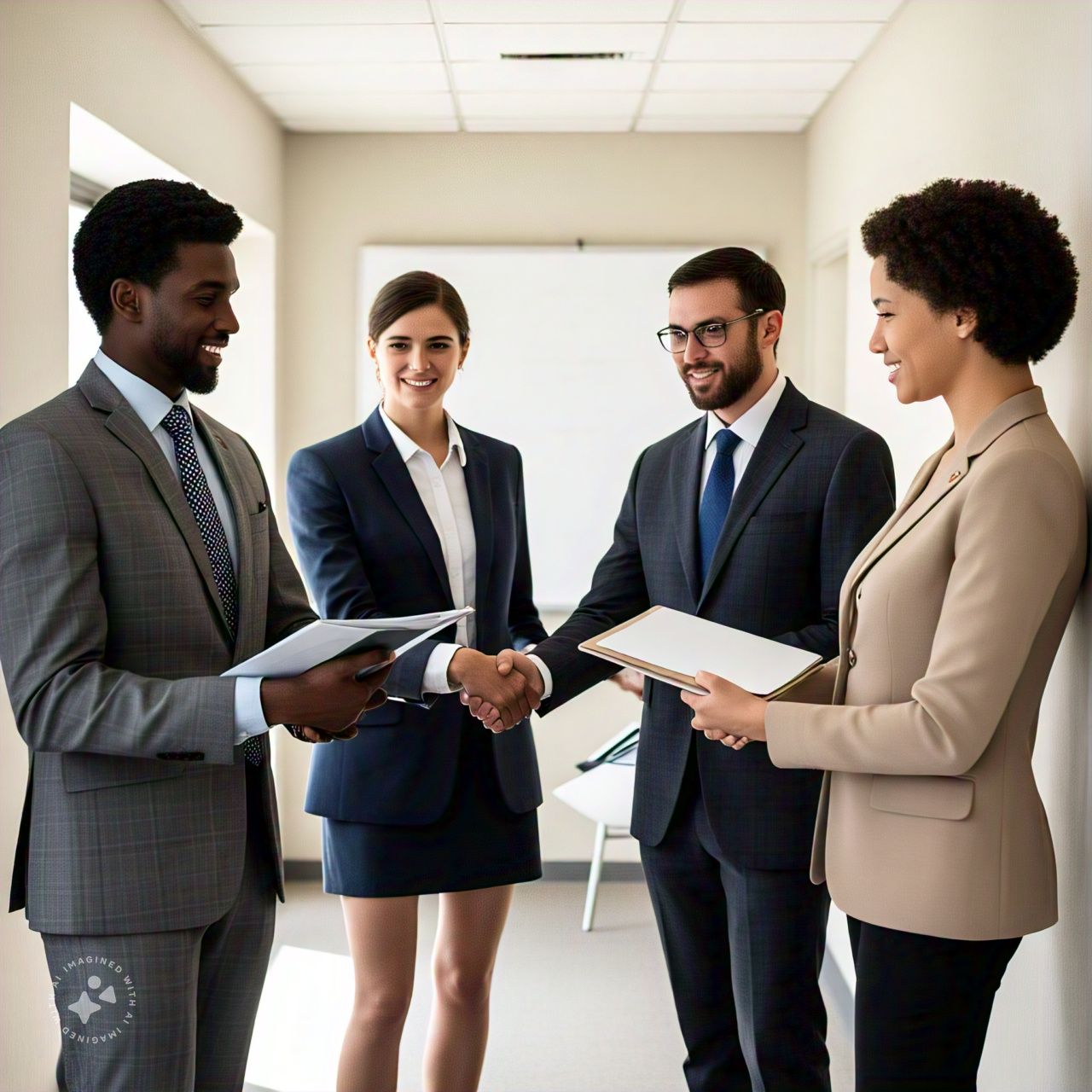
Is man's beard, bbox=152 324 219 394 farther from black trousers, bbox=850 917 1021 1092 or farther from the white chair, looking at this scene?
the white chair

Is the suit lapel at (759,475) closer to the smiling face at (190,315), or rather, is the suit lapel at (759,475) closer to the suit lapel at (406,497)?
the suit lapel at (406,497)

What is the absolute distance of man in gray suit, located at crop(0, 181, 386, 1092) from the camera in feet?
4.70

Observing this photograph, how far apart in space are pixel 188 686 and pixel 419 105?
3.27 metres

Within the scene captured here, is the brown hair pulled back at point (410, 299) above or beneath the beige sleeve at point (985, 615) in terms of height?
above

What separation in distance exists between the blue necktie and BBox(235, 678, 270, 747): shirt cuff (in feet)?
2.92

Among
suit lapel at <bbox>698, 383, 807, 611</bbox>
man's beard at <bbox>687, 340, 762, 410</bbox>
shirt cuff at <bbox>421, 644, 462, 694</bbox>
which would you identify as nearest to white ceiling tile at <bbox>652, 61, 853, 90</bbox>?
man's beard at <bbox>687, 340, 762, 410</bbox>

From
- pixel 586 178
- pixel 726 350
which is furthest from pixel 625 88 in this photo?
pixel 726 350

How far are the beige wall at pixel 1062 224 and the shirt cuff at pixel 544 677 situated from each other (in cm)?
92

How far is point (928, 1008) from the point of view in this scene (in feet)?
5.01

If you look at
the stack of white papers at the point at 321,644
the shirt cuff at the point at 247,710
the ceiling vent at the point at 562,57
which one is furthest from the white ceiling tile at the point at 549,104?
the shirt cuff at the point at 247,710

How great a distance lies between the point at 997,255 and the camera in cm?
157

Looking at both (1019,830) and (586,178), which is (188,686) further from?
(586,178)

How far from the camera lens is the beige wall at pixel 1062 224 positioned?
1.80m

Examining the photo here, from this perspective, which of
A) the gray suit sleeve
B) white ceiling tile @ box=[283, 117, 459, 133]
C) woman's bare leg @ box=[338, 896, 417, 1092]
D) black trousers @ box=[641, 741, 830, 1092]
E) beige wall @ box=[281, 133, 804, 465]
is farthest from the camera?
beige wall @ box=[281, 133, 804, 465]
